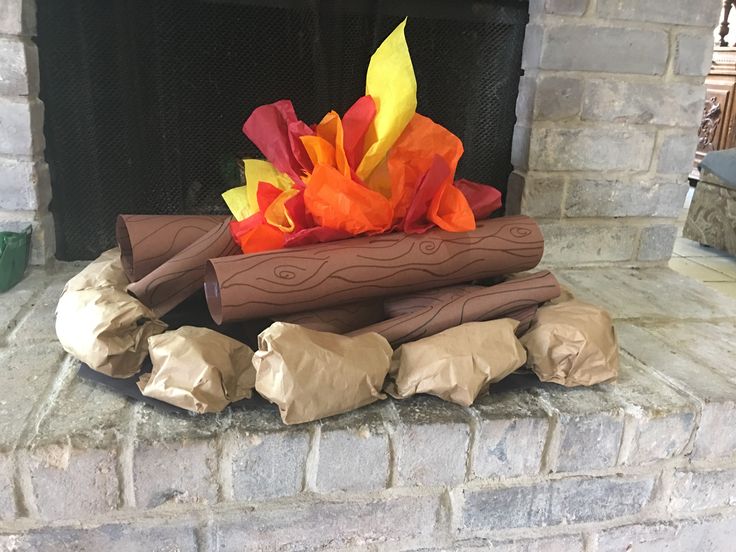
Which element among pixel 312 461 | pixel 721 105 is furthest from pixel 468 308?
pixel 721 105

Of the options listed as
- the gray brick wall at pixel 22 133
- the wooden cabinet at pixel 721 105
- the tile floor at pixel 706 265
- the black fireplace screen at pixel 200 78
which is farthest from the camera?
the wooden cabinet at pixel 721 105

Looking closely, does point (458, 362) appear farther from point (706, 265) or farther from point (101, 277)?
point (706, 265)

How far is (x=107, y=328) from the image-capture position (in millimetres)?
775

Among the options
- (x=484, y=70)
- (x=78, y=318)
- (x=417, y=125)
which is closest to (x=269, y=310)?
(x=78, y=318)

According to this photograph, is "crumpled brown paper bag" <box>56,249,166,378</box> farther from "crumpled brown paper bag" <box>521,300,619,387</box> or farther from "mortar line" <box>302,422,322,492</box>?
"crumpled brown paper bag" <box>521,300,619,387</box>

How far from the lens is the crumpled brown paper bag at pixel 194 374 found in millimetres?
729

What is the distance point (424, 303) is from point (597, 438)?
29 centimetres

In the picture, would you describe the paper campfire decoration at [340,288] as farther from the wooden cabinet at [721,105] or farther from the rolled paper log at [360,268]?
the wooden cabinet at [721,105]

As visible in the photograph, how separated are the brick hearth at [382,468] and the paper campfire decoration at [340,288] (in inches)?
1.6

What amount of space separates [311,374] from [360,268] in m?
0.19

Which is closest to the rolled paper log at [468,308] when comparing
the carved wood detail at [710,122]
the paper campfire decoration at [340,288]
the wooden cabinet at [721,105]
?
the paper campfire decoration at [340,288]

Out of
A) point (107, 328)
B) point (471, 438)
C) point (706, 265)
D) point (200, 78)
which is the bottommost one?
point (706, 265)

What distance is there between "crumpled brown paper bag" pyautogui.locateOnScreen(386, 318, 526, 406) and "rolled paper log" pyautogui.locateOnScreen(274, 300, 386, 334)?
0.10m

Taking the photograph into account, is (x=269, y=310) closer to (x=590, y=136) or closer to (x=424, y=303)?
(x=424, y=303)
